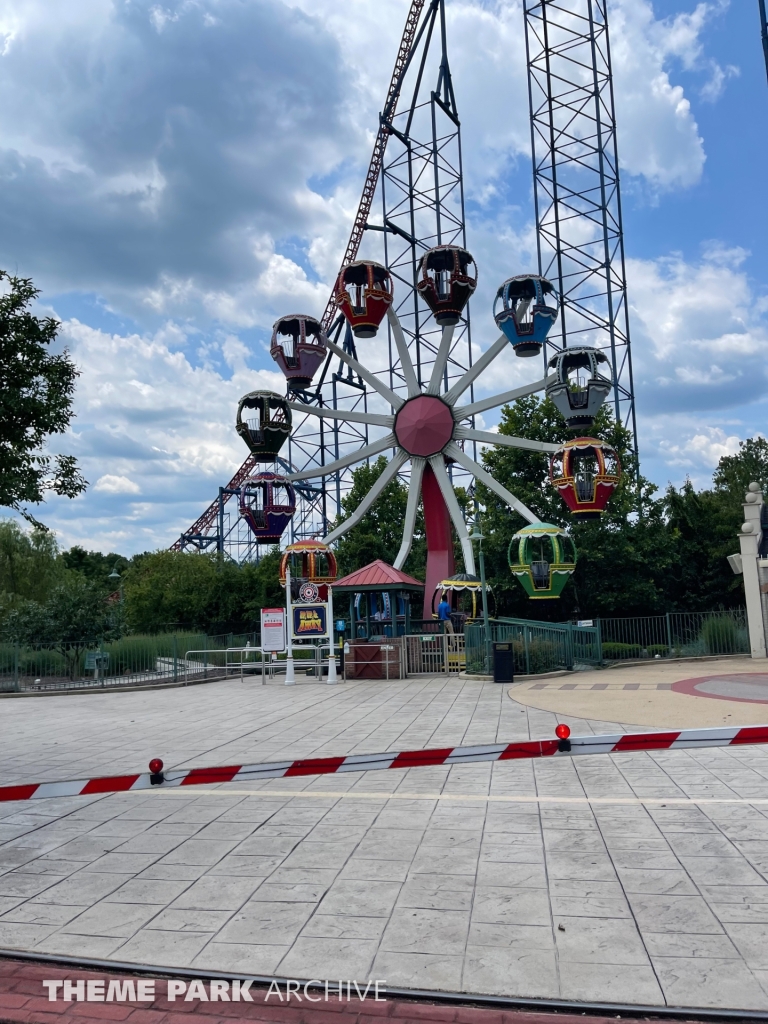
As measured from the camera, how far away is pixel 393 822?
754 cm

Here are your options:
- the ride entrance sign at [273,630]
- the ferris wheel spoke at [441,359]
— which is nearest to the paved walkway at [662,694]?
the ride entrance sign at [273,630]

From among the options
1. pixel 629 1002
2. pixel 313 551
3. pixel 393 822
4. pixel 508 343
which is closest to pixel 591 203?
pixel 508 343

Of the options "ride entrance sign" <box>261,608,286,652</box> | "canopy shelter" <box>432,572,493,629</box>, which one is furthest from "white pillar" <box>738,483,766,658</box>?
"ride entrance sign" <box>261,608,286,652</box>

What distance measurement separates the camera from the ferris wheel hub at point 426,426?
1075 inches

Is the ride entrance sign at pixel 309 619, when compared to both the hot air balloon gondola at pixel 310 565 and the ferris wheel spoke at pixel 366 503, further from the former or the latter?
the ferris wheel spoke at pixel 366 503

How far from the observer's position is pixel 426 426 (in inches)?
1076

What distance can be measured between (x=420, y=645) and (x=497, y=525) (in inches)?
386

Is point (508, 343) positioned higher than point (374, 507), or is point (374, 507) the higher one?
point (508, 343)

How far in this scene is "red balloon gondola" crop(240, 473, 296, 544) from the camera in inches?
1081

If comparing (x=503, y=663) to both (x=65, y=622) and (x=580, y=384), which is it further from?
(x=65, y=622)

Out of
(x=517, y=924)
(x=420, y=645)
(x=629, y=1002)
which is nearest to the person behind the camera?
(x=629, y=1002)

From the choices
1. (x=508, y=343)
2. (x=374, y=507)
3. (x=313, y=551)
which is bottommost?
(x=313, y=551)

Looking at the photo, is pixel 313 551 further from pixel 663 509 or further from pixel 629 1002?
pixel 629 1002

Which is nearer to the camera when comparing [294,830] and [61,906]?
[61,906]
